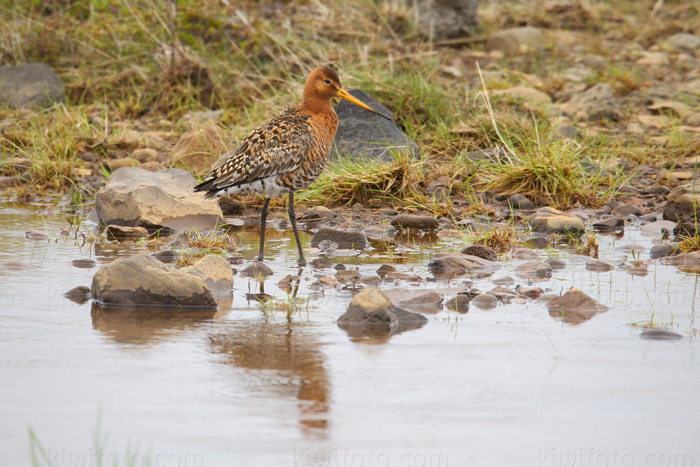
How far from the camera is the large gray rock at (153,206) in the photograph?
24.4ft

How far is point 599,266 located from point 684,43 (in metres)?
11.4

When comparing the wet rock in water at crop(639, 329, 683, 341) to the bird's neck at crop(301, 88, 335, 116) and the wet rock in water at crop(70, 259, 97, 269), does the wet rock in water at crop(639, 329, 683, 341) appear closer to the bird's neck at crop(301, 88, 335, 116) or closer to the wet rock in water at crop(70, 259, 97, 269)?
the bird's neck at crop(301, 88, 335, 116)

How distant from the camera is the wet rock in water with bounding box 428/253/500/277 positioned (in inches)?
238

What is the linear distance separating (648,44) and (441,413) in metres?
14.3

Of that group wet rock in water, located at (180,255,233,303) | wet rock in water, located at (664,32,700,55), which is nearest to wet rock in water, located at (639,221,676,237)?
wet rock in water, located at (180,255,233,303)

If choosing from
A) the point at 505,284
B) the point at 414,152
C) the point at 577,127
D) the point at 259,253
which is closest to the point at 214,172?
the point at 259,253

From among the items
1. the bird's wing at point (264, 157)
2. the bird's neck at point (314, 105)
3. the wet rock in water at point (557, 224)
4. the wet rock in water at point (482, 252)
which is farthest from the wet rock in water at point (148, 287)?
the wet rock in water at point (557, 224)

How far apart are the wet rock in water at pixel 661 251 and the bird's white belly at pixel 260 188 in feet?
9.23

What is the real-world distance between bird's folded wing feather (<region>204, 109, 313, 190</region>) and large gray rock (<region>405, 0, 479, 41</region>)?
8669 mm

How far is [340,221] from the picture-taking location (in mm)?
8094

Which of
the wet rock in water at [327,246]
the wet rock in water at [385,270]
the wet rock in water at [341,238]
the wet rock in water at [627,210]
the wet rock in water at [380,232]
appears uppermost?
the wet rock in water at [627,210]

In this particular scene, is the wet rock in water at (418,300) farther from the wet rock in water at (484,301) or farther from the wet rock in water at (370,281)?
the wet rock in water at (370,281)

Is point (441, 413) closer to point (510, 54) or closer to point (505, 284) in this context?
point (505, 284)

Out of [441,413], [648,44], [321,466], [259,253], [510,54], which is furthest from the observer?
[648,44]
